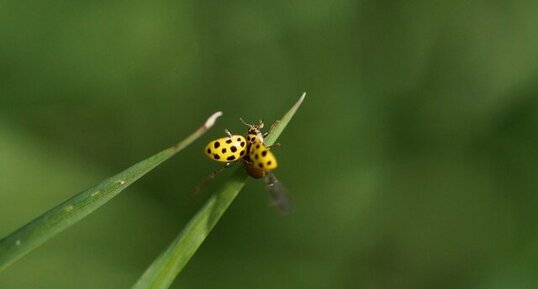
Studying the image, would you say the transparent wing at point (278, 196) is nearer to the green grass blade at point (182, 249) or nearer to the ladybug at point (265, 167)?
the ladybug at point (265, 167)

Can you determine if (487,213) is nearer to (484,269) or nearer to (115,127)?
(484,269)

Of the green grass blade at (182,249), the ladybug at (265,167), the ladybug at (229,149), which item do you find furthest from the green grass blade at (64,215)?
the ladybug at (229,149)

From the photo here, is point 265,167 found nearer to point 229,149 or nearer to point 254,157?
point 254,157

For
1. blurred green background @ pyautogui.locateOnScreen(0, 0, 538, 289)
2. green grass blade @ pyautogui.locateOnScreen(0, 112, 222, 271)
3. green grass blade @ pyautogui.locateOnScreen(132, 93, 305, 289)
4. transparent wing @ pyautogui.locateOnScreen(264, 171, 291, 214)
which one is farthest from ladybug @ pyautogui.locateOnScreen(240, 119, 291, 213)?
blurred green background @ pyautogui.locateOnScreen(0, 0, 538, 289)

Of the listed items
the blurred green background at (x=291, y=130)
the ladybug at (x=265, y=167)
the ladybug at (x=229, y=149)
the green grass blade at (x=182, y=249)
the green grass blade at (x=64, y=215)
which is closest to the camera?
the green grass blade at (x=64, y=215)

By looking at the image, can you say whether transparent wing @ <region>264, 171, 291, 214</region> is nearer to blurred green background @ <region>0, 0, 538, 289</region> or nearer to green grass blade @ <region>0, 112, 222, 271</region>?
green grass blade @ <region>0, 112, 222, 271</region>

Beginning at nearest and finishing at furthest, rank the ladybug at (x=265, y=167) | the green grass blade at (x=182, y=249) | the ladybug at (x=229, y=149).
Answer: the green grass blade at (x=182, y=249) < the ladybug at (x=265, y=167) < the ladybug at (x=229, y=149)

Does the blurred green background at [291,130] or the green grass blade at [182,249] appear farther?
the blurred green background at [291,130]
